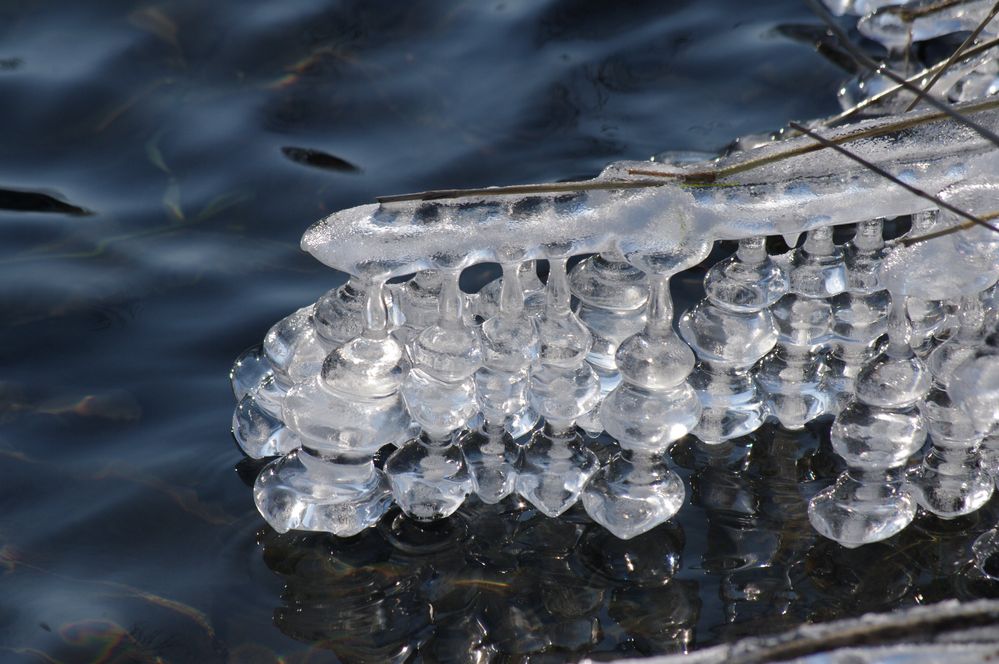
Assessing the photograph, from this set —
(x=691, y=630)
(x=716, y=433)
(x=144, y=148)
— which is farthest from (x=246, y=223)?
(x=691, y=630)

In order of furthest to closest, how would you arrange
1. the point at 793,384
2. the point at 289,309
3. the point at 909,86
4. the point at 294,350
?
the point at 289,309 → the point at 793,384 → the point at 294,350 → the point at 909,86

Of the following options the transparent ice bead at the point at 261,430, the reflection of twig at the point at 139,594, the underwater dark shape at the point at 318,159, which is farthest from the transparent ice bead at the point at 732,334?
the underwater dark shape at the point at 318,159

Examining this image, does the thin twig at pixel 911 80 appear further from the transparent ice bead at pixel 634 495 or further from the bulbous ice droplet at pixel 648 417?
the transparent ice bead at pixel 634 495

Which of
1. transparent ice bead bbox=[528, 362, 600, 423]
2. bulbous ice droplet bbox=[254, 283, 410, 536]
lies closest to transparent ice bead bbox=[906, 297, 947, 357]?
transparent ice bead bbox=[528, 362, 600, 423]

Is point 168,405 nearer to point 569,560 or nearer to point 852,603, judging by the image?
point 569,560

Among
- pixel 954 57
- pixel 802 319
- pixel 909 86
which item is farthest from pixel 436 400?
pixel 954 57

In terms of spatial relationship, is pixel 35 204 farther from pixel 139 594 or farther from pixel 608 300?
pixel 608 300

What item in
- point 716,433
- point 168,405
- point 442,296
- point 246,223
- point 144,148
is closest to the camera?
point 442,296

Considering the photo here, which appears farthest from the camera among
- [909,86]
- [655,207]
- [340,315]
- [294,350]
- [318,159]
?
[318,159]
